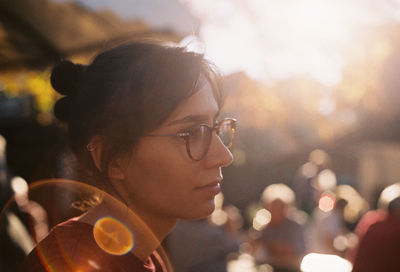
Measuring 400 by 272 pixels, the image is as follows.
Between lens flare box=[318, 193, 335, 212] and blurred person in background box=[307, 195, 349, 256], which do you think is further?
lens flare box=[318, 193, 335, 212]

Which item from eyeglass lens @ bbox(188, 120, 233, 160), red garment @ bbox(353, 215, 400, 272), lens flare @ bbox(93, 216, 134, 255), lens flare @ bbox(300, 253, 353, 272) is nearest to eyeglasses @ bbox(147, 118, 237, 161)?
eyeglass lens @ bbox(188, 120, 233, 160)

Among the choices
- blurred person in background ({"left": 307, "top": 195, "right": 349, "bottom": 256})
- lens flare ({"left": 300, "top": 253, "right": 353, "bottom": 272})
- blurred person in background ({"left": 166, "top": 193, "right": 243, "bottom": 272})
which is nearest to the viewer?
lens flare ({"left": 300, "top": 253, "right": 353, "bottom": 272})

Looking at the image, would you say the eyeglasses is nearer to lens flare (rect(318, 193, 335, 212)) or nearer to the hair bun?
the hair bun

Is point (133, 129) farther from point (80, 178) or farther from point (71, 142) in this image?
point (80, 178)

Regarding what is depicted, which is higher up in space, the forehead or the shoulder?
the forehead

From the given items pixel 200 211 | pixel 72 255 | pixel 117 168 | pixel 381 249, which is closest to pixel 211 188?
pixel 200 211

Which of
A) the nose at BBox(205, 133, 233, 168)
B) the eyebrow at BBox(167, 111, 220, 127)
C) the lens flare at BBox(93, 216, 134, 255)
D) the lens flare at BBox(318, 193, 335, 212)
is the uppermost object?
the lens flare at BBox(318, 193, 335, 212)

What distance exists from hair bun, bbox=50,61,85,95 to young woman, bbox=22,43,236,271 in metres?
0.13

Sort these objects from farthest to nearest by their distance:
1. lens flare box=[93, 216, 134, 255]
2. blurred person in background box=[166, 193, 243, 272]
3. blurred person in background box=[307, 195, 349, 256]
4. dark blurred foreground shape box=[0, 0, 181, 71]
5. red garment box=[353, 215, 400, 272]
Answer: blurred person in background box=[307, 195, 349, 256] → dark blurred foreground shape box=[0, 0, 181, 71] → blurred person in background box=[166, 193, 243, 272] → red garment box=[353, 215, 400, 272] → lens flare box=[93, 216, 134, 255]

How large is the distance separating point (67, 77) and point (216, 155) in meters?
0.64

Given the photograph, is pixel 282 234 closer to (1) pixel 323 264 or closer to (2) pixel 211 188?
(1) pixel 323 264

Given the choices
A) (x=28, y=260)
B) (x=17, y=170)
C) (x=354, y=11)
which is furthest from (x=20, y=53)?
(x=28, y=260)

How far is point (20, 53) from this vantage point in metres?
5.77

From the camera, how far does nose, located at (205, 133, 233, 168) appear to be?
1.34 meters
